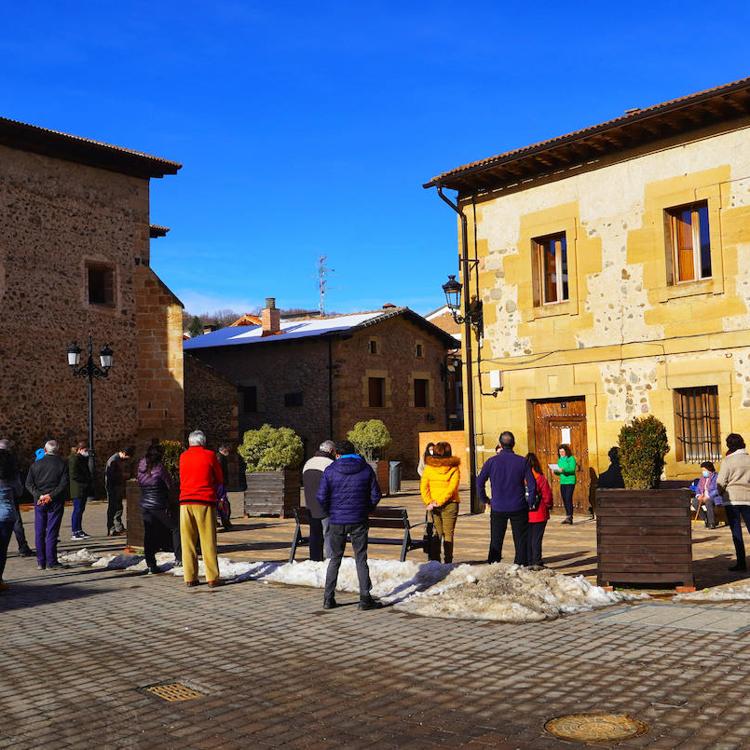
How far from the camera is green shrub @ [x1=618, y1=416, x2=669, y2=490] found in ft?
40.0

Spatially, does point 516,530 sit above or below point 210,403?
below


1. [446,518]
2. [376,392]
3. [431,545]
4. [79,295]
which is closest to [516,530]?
[446,518]

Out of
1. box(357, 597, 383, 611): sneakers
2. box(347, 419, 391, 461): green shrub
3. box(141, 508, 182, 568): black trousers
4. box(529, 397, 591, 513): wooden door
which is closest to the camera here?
box(357, 597, 383, 611): sneakers

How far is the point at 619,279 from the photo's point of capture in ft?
52.5

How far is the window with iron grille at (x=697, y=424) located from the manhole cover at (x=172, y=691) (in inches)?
460

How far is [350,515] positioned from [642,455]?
5758 mm

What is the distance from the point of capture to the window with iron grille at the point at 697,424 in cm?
1496

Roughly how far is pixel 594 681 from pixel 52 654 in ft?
12.8

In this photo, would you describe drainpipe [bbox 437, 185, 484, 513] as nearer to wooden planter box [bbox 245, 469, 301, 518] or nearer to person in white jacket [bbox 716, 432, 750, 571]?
wooden planter box [bbox 245, 469, 301, 518]

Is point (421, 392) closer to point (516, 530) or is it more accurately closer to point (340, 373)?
point (340, 373)

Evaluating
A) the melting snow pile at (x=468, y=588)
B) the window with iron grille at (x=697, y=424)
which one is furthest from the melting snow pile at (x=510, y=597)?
the window with iron grille at (x=697, y=424)

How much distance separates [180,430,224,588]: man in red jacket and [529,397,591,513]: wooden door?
9032 millimetres

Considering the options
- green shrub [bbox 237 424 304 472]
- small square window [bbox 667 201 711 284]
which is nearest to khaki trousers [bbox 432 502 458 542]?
small square window [bbox 667 201 711 284]

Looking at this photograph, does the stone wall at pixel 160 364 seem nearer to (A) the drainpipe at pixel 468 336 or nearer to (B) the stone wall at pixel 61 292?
(B) the stone wall at pixel 61 292
